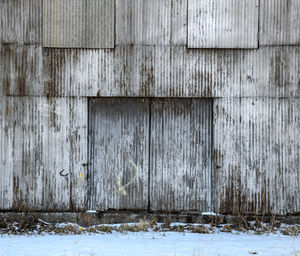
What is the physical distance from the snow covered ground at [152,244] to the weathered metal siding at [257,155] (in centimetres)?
90

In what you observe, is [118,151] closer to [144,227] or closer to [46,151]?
[46,151]

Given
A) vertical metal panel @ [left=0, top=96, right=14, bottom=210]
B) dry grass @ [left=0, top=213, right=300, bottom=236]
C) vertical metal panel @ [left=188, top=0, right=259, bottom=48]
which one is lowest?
dry grass @ [left=0, top=213, right=300, bottom=236]

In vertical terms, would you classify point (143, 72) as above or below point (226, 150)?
above

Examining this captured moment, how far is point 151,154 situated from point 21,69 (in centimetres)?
349

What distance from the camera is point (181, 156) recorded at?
364 inches

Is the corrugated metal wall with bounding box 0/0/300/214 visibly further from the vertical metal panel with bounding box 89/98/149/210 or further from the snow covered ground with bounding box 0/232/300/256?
the snow covered ground with bounding box 0/232/300/256

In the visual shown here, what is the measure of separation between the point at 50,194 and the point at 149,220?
2283mm

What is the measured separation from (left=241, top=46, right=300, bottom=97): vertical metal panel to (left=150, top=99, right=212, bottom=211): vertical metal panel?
1.12m

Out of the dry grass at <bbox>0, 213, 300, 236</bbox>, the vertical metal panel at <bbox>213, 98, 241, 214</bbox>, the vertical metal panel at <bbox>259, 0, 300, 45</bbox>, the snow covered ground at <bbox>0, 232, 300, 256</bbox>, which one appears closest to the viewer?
the snow covered ground at <bbox>0, 232, 300, 256</bbox>

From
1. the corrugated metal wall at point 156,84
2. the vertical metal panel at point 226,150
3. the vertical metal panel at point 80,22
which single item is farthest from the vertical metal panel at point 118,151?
the vertical metal panel at point 226,150

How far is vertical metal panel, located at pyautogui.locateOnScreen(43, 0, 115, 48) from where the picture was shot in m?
9.18

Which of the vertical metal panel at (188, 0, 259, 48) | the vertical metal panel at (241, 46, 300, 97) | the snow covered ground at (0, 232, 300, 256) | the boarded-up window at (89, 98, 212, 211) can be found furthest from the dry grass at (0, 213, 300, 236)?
the vertical metal panel at (188, 0, 259, 48)

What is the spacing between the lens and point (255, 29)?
9055 mm

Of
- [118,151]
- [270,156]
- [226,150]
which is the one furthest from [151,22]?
[270,156]
